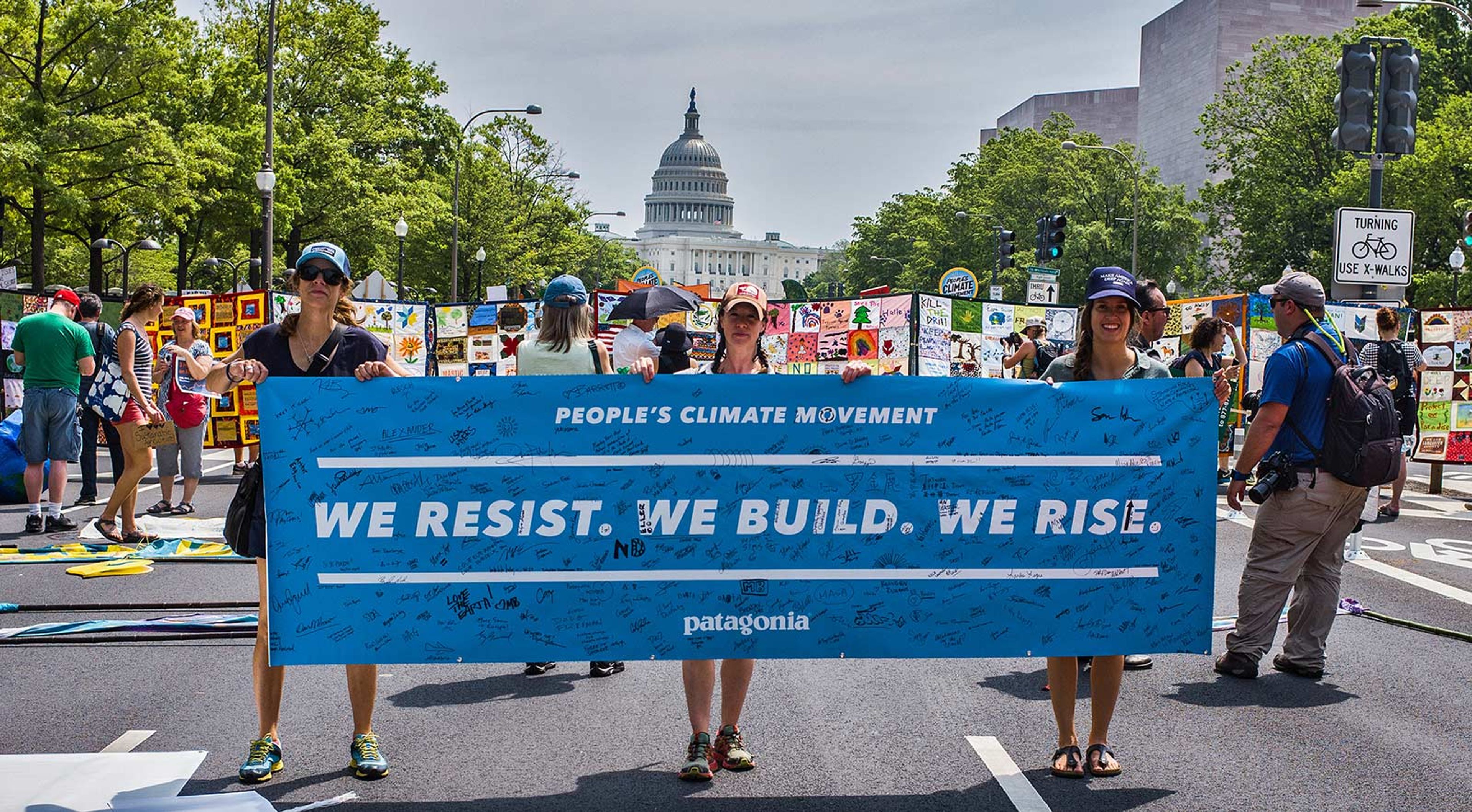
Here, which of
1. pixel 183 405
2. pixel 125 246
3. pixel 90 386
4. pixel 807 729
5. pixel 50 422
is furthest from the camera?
pixel 125 246

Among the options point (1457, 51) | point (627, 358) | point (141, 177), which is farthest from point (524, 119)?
point (627, 358)

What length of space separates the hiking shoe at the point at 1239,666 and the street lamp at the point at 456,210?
37.4m

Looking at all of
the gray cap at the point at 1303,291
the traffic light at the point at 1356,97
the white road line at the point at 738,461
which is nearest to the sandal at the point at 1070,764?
the white road line at the point at 738,461

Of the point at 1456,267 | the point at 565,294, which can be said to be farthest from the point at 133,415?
the point at 1456,267

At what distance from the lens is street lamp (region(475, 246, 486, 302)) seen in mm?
54312

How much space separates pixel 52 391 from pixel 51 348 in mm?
349

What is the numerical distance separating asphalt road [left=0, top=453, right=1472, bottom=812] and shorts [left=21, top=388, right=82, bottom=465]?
393cm

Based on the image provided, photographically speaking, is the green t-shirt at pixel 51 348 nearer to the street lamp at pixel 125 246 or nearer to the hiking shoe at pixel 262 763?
the hiking shoe at pixel 262 763

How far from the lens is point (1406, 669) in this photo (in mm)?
7164

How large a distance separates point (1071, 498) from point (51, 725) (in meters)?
3.91

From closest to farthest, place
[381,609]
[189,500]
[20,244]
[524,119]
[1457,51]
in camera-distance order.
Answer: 1. [381,609]
2. [189,500]
3. [20,244]
4. [1457,51]
5. [524,119]

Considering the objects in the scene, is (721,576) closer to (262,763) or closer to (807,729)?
(807,729)

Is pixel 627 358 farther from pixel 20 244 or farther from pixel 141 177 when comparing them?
pixel 20 244

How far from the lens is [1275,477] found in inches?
266
